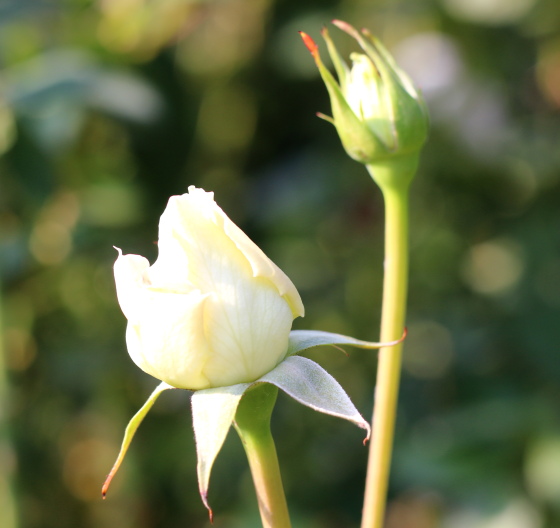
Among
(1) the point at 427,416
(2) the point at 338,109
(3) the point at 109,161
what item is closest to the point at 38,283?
(3) the point at 109,161

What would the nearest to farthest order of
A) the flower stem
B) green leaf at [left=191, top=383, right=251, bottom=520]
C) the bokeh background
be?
green leaf at [left=191, top=383, right=251, bottom=520]
the flower stem
the bokeh background

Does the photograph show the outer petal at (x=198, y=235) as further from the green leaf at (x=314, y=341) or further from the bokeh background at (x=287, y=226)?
the bokeh background at (x=287, y=226)

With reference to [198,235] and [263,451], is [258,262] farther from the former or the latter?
[263,451]

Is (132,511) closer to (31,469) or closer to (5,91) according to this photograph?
(31,469)

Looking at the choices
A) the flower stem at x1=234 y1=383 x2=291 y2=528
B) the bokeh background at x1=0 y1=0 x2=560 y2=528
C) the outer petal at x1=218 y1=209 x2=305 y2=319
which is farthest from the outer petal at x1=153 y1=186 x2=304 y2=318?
the bokeh background at x1=0 y1=0 x2=560 y2=528

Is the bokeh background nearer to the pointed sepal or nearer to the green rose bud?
the green rose bud

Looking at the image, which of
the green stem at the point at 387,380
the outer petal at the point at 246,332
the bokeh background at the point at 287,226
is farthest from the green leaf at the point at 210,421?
the bokeh background at the point at 287,226

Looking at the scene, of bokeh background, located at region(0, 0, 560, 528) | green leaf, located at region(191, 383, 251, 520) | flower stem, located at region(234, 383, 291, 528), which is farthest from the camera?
bokeh background, located at region(0, 0, 560, 528)
